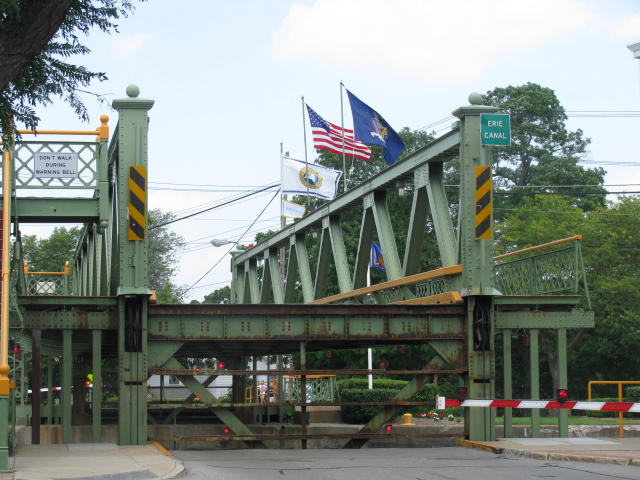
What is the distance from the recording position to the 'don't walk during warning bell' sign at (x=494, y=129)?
672 inches

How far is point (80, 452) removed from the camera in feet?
51.2

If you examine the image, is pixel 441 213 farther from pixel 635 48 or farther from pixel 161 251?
pixel 161 251

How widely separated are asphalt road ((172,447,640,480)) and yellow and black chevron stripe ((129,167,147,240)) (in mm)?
4279

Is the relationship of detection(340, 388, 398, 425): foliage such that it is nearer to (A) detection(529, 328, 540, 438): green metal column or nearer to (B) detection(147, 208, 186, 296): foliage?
(A) detection(529, 328, 540, 438): green metal column

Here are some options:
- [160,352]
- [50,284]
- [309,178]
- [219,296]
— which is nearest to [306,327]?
[160,352]

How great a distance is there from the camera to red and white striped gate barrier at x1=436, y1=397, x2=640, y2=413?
16.3 m

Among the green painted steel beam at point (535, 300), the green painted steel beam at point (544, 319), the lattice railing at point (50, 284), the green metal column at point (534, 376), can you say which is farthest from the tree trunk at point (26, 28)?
the lattice railing at point (50, 284)

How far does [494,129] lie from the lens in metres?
17.1

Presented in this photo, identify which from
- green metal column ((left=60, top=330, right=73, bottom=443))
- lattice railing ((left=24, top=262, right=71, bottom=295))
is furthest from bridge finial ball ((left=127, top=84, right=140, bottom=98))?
lattice railing ((left=24, top=262, right=71, bottom=295))

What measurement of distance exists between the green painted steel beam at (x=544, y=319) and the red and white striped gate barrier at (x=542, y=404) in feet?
6.17

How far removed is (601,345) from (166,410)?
26847 millimetres

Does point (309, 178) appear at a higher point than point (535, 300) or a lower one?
higher

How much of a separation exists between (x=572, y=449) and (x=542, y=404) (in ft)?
4.49

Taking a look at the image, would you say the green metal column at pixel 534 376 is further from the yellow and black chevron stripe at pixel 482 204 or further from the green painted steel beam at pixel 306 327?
the yellow and black chevron stripe at pixel 482 204
